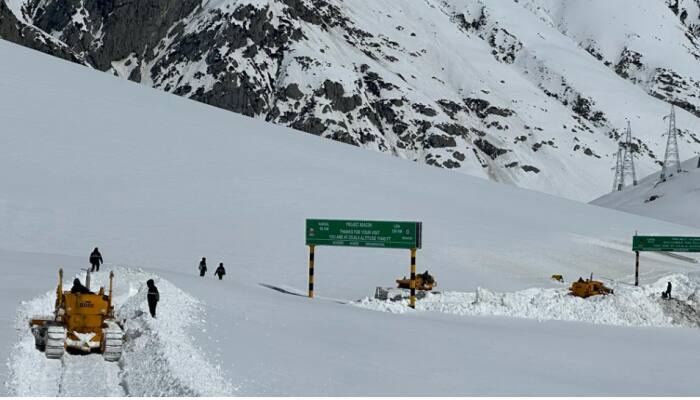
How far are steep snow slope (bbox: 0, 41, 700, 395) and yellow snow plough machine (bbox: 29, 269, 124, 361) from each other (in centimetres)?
84

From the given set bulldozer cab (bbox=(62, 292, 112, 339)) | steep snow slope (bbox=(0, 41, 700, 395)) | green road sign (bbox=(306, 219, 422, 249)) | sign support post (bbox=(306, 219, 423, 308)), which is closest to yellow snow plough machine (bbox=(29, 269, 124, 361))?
bulldozer cab (bbox=(62, 292, 112, 339))

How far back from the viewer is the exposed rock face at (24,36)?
18600 cm

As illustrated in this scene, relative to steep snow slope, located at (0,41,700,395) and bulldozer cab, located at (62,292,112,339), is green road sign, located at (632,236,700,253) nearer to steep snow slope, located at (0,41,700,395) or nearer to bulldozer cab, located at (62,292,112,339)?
steep snow slope, located at (0,41,700,395)

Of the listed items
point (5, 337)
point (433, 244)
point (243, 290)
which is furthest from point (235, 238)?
point (5, 337)

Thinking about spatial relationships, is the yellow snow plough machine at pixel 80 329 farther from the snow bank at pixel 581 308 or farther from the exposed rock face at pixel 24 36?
the exposed rock face at pixel 24 36

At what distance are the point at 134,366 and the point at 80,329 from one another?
2.14m

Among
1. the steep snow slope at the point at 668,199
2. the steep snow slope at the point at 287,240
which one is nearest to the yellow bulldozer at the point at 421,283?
the steep snow slope at the point at 287,240

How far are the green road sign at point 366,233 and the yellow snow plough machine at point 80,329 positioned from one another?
1798 cm

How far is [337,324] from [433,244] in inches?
1306

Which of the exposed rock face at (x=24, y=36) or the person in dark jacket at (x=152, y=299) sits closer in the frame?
the person in dark jacket at (x=152, y=299)

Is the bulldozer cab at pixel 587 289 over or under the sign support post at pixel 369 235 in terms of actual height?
under

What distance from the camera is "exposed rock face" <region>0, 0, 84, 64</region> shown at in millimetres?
186000

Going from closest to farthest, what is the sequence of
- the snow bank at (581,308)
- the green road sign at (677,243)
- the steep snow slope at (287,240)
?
1. the steep snow slope at (287,240)
2. the snow bank at (581,308)
3. the green road sign at (677,243)

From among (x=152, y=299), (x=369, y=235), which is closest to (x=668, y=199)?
(x=369, y=235)
